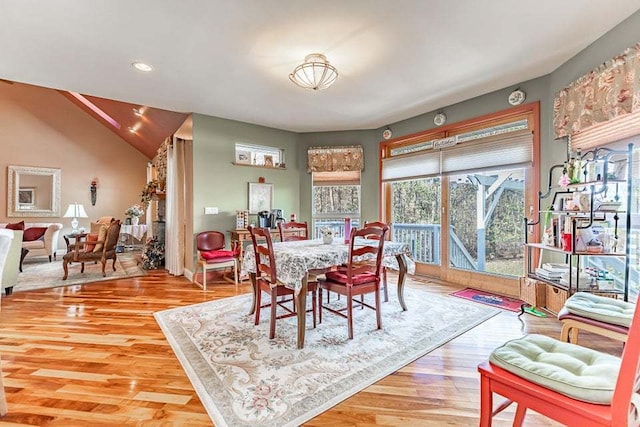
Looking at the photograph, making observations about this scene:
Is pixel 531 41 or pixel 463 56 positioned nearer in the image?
pixel 531 41

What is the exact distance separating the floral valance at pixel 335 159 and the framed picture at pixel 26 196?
687 centimetres

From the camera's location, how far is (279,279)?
2418mm

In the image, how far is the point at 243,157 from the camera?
5.06 metres

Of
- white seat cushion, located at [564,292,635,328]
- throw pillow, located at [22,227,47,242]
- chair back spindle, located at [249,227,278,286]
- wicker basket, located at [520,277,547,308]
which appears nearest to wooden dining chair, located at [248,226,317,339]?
chair back spindle, located at [249,227,278,286]

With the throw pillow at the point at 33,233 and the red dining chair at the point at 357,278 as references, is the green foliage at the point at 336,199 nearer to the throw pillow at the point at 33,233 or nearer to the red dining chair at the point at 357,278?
the red dining chair at the point at 357,278

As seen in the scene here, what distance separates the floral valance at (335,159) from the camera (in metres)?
5.47

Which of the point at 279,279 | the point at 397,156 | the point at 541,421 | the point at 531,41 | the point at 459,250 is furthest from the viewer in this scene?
the point at 397,156

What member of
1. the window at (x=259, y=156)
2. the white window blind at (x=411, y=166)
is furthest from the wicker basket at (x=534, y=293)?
the window at (x=259, y=156)

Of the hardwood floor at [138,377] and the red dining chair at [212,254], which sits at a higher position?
the red dining chair at [212,254]

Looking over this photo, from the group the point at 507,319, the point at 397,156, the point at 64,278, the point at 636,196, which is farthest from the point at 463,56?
the point at 64,278

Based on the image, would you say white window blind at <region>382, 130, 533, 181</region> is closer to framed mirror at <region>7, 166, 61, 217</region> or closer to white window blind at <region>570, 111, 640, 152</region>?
white window blind at <region>570, 111, 640, 152</region>

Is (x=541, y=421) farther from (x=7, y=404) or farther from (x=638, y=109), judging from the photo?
(x=7, y=404)

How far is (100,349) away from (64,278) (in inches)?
125

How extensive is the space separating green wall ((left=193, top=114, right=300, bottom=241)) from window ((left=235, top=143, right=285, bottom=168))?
9 centimetres
